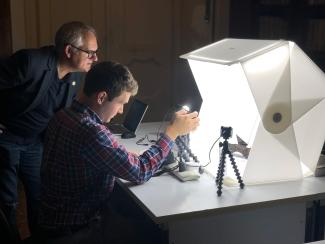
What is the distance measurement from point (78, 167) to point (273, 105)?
72 centimetres

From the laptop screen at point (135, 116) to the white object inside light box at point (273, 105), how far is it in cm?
63

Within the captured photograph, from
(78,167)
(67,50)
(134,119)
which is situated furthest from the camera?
(134,119)

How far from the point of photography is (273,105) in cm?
177

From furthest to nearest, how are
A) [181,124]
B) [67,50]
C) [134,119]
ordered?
1. [134,119]
2. [67,50]
3. [181,124]

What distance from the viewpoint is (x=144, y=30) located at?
399 cm

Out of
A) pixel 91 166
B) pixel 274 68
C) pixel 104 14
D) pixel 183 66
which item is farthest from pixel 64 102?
pixel 183 66

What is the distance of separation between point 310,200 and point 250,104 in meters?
0.40

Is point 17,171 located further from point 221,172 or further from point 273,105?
point 273,105

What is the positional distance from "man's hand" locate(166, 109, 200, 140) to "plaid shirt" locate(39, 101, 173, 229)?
0.69ft

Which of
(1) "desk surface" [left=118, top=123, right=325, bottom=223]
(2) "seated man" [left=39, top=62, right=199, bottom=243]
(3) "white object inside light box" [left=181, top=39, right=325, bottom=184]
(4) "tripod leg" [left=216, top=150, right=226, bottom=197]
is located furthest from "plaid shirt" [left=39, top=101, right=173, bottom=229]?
(3) "white object inside light box" [left=181, top=39, right=325, bottom=184]

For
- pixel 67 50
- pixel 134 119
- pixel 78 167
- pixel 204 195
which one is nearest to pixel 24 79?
pixel 67 50

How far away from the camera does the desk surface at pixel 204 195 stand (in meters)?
1.59

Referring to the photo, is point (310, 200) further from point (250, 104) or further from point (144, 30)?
point (144, 30)

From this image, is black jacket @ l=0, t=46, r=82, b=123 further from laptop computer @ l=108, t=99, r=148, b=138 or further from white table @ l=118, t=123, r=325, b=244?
white table @ l=118, t=123, r=325, b=244
